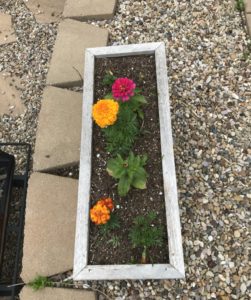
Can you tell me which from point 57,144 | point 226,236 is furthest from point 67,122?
point 226,236

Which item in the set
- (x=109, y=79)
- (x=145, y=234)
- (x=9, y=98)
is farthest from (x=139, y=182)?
(x=9, y=98)

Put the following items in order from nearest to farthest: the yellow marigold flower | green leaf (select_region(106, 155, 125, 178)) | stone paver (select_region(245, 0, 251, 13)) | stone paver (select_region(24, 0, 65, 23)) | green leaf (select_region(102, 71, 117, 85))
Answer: the yellow marigold flower
green leaf (select_region(106, 155, 125, 178))
green leaf (select_region(102, 71, 117, 85))
stone paver (select_region(245, 0, 251, 13))
stone paver (select_region(24, 0, 65, 23))

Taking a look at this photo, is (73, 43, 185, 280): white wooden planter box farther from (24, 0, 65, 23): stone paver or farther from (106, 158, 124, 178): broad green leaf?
(24, 0, 65, 23): stone paver

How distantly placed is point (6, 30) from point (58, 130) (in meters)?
1.24

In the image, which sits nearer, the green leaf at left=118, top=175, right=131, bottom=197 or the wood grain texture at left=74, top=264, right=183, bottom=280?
the wood grain texture at left=74, top=264, right=183, bottom=280

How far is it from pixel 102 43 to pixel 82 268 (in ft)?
6.02

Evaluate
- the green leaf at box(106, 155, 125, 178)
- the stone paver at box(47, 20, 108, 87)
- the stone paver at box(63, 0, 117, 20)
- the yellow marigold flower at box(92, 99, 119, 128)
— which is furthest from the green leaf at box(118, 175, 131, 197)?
the stone paver at box(63, 0, 117, 20)

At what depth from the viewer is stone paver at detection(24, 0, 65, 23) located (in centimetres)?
327

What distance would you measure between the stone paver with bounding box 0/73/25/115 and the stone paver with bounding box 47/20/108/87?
0.30 meters

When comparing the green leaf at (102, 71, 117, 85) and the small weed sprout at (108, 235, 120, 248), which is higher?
the green leaf at (102, 71, 117, 85)

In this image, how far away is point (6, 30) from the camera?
327cm

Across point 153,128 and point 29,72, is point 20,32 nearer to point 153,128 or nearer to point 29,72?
point 29,72

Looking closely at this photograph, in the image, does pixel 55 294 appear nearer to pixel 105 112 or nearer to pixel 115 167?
pixel 115 167

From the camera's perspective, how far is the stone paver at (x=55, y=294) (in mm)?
2166
